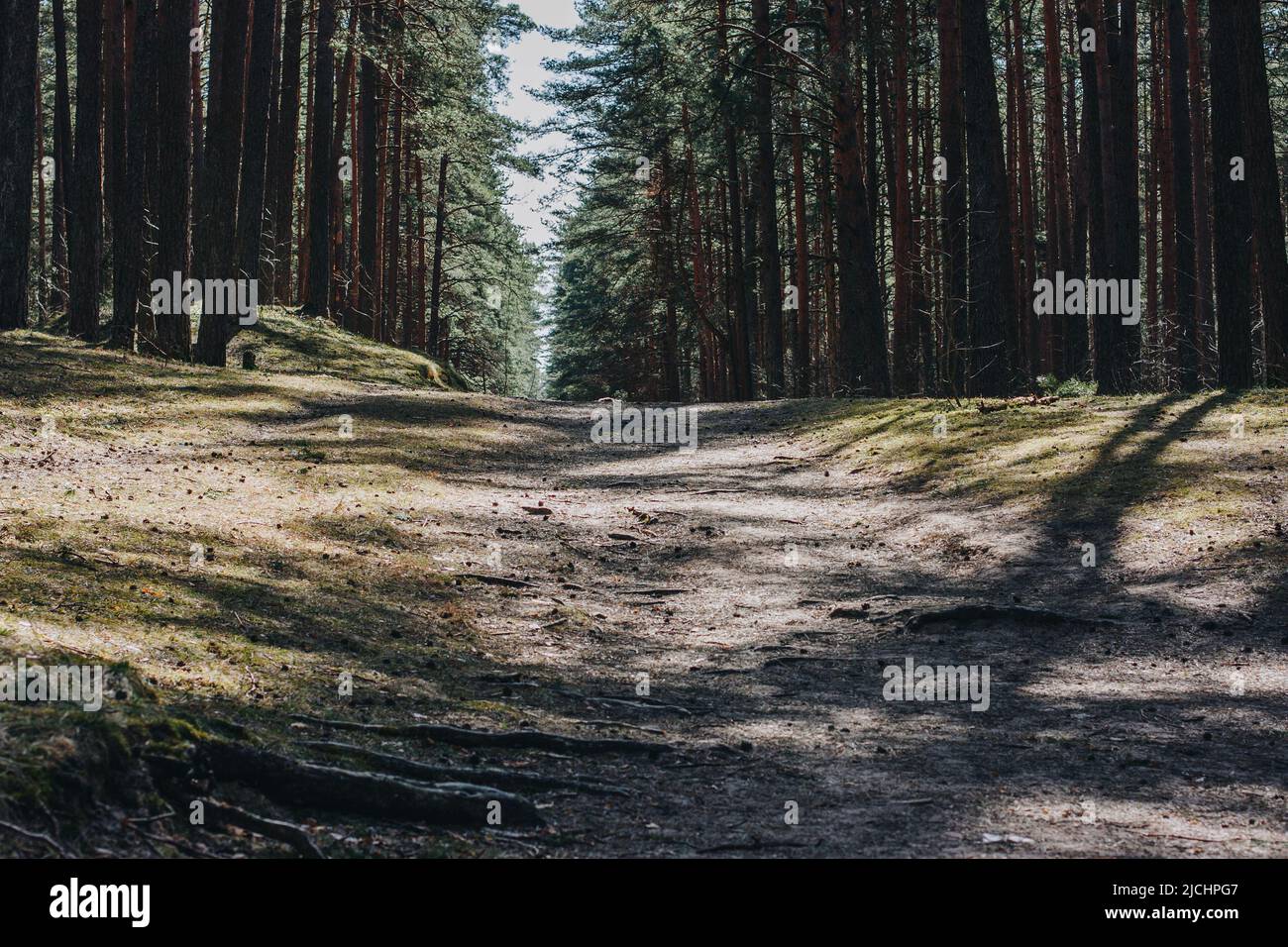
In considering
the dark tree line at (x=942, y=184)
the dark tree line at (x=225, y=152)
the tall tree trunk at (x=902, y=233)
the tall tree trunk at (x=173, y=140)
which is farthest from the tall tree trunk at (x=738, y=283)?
the tall tree trunk at (x=173, y=140)

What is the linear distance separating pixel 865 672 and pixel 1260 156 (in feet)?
33.9

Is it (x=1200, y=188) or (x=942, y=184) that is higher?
(x=1200, y=188)

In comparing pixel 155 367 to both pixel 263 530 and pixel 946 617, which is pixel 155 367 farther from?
pixel 946 617

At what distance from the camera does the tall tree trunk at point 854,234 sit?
815 inches

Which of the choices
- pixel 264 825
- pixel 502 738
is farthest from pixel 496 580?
pixel 264 825

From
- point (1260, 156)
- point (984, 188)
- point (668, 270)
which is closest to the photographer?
point (1260, 156)

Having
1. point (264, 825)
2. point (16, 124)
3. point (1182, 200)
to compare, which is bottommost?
point (264, 825)

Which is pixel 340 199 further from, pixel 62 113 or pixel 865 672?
pixel 865 672

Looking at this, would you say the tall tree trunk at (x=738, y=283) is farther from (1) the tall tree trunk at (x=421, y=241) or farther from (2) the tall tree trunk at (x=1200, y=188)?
(1) the tall tree trunk at (x=421, y=241)

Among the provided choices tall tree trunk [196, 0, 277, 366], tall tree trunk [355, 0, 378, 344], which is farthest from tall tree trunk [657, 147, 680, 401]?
tall tree trunk [196, 0, 277, 366]

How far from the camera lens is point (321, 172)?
26.5 m

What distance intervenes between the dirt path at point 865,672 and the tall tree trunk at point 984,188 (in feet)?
14.9

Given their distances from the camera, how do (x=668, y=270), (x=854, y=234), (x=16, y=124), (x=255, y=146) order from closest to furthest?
1. (x=16, y=124)
2. (x=854, y=234)
3. (x=255, y=146)
4. (x=668, y=270)
